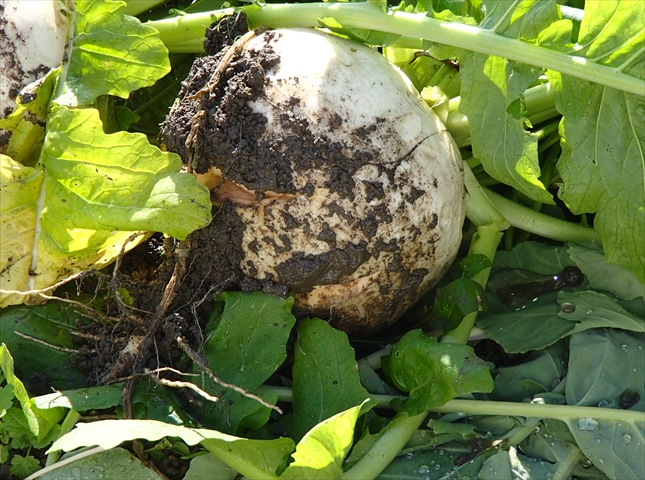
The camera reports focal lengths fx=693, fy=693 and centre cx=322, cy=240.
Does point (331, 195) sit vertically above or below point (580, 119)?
below

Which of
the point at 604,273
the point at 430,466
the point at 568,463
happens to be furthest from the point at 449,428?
the point at 604,273

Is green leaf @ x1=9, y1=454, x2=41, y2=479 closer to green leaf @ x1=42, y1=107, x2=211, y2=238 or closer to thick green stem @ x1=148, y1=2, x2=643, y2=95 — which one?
green leaf @ x1=42, y1=107, x2=211, y2=238

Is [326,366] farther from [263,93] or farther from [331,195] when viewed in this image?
[263,93]

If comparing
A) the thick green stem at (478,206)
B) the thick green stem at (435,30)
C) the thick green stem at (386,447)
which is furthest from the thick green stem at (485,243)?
the thick green stem at (435,30)

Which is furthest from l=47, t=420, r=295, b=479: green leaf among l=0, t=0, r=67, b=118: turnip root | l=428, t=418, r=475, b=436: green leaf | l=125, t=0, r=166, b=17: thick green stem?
l=125, t=0, r=166, b=17: thick green stem

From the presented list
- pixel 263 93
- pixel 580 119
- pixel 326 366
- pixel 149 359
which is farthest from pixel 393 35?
pixel 149 359
